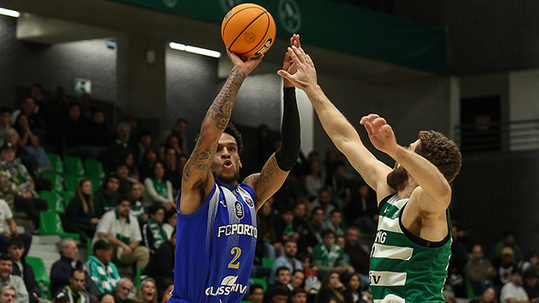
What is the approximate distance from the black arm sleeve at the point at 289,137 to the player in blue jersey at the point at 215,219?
14.6 inches

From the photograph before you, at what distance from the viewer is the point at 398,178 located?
4.73 meters

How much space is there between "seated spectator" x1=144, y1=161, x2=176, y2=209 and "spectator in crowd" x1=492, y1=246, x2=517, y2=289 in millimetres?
6445

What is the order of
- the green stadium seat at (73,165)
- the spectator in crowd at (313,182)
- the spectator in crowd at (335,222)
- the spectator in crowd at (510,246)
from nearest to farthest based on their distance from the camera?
the green stadium seat at (73,165) → the spectator in crowd at (335,222) → the spectator in crowd at (510,246) → the spectator in crowd at (313,182)

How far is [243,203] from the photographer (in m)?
4.97

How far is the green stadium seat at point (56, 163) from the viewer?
13.5 metres

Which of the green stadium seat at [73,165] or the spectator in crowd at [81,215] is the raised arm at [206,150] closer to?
the spectator in crowd at [81,215]

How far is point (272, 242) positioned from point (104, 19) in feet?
16.5

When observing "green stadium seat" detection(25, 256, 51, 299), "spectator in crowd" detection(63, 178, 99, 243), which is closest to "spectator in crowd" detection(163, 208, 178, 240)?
"spectator in crowd" detection(63, 178, 99, 243)

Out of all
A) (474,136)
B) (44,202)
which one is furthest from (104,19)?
(474,136)

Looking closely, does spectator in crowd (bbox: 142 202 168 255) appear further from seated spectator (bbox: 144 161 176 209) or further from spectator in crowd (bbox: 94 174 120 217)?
seated spectator (bbox: 144 161 176 209)

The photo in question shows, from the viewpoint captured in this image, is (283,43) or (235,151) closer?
(235,151)

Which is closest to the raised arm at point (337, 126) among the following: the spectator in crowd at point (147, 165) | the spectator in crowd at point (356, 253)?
the spectator in crowd at point (147, 165)

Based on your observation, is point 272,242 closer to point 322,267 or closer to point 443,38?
point 322,267

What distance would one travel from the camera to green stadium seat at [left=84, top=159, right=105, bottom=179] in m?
13.9
